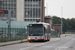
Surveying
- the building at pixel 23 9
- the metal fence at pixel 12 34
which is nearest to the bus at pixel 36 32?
the metal fence at pixel 12 34

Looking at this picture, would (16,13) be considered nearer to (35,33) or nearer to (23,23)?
(23,23)

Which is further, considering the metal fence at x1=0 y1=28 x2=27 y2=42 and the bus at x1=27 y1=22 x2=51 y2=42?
the bus at x1=27 y1=22 x2=51 y2=42

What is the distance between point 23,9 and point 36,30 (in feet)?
147

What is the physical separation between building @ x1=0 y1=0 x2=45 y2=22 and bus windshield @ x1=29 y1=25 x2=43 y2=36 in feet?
145

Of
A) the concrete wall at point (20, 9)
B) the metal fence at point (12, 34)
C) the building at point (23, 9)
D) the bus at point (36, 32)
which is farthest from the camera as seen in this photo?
the building at point (23, 9)

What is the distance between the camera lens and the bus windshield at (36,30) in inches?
1399

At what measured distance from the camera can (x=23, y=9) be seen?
8000 cm

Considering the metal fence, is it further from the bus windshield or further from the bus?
the bus windshield

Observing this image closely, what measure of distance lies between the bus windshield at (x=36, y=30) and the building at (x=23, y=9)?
4407 cm

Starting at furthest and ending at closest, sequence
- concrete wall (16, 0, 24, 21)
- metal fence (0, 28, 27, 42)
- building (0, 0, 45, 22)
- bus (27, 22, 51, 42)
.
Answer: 1. building (0, 0, 45, 22)
2. concrete wall (16, 0, 24, 21)
3. bus (27, 22, 51, 42)
4. metal fence (0, 28, 27, 42)

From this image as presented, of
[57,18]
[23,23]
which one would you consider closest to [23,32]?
[23,23]

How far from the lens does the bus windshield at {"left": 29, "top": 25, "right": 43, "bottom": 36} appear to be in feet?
117

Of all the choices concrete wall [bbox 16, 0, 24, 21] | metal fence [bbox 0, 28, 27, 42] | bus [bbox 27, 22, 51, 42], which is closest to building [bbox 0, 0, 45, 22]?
concrete wall [bbox 16, 0, 24, 21]

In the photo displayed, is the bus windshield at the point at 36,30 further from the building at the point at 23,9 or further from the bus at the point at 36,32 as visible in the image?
the building at the point at 23,9
